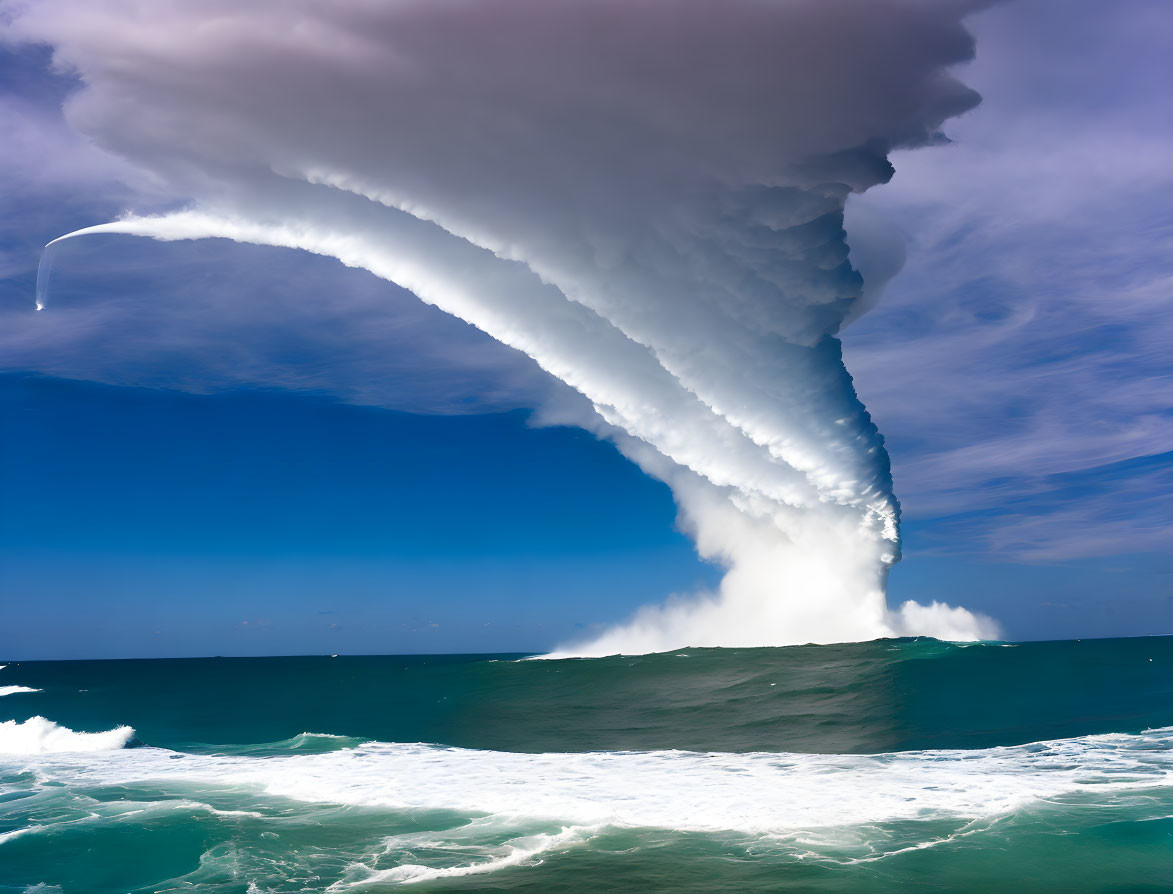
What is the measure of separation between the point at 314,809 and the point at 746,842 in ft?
28.0

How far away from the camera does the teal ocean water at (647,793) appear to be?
11414mm

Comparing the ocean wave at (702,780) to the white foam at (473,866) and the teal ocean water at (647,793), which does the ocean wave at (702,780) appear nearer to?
the teal ocean water at (647,793)

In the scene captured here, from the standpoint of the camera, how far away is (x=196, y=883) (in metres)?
11.7

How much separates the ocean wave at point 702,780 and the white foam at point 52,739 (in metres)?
5.12

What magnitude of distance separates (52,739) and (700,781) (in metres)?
26.1

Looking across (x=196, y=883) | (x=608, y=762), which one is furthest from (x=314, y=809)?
(x=608, y=762)

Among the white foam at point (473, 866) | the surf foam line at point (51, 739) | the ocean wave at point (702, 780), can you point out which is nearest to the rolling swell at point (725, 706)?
the surf foam line at point (51, 739)

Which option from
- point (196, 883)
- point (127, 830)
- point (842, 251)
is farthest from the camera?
point (842, 251)

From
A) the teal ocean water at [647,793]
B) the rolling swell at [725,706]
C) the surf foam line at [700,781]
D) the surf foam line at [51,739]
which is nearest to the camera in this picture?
the teal ocean water at [647,793]

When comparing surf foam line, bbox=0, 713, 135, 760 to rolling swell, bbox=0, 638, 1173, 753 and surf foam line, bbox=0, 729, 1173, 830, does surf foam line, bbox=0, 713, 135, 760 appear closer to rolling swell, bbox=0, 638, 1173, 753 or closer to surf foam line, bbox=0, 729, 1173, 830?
rolling swell, bbox=0, 638, 1173, 753

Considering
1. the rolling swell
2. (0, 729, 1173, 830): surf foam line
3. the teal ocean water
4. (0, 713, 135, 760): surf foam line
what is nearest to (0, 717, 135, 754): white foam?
(0, 713, 135, 760): surf foam line

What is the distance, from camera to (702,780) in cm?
1725

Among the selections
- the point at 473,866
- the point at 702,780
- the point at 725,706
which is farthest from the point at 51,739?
the point at 473,866

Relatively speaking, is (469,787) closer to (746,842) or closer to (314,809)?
(314,809)
